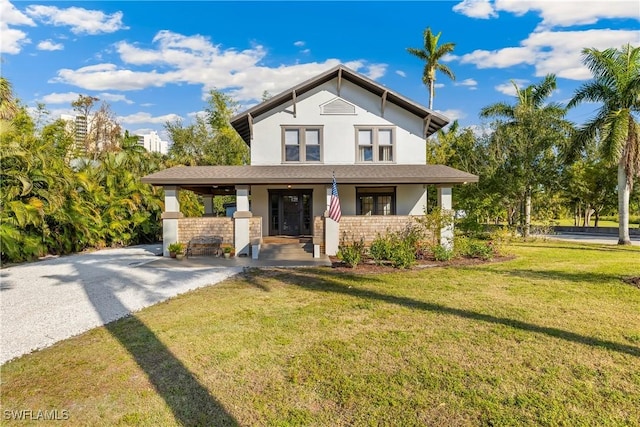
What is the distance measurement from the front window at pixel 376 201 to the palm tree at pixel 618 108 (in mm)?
10412

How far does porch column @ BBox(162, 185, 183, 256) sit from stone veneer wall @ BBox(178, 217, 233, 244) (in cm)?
19

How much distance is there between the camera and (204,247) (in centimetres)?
1365

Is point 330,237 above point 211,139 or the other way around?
the other way around

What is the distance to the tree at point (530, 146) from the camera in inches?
852

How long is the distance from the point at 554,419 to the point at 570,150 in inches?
807

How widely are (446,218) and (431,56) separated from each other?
84.6ft

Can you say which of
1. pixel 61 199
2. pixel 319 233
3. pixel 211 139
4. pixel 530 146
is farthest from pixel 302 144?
pixel 211 139

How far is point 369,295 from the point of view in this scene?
7496 mm

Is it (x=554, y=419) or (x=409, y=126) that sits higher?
(x=409, y=126)

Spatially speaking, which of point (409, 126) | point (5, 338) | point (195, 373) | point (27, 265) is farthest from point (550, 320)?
point (27, 265)

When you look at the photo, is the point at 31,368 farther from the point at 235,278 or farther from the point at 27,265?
the point at 27,265

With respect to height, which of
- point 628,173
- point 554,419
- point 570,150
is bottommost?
point 554,419

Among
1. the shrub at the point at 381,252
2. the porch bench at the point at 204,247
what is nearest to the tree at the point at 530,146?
the shrub at the point at 381,252

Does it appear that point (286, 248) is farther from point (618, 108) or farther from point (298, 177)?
point (618, 108)
